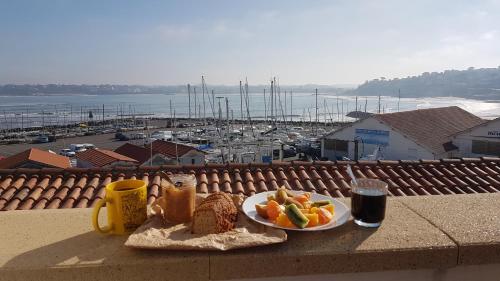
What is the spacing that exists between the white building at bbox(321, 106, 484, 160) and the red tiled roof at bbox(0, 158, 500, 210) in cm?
2081

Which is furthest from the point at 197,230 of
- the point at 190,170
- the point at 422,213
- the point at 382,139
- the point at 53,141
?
the point at 53,141

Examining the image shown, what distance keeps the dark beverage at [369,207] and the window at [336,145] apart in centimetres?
3442

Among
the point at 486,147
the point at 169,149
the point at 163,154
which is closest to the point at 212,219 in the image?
the point at 163,154

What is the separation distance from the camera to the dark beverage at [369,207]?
1856 millimetres

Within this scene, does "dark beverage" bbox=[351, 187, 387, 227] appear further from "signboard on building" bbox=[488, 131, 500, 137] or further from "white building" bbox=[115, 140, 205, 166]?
"signboard on building" bbox=[488, 131, 500, 137]

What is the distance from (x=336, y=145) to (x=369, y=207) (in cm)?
3515

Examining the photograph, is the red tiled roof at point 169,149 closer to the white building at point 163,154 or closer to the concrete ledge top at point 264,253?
the white building at point 163,154

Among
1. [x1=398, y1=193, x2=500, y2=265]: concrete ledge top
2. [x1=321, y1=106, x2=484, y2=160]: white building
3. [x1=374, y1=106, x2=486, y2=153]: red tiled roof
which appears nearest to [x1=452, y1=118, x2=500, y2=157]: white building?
[x1=321, y1=106, x2=484, y2=160]: white building

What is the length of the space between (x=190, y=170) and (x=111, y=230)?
593 centimetres

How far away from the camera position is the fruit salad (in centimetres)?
178

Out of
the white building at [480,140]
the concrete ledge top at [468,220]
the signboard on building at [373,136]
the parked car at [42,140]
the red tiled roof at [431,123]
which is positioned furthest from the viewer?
the parked car at [42,140]

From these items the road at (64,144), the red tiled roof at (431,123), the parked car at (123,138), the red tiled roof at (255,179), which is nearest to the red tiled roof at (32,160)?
the red tiled roof at (255,179)

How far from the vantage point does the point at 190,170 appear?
7711mm

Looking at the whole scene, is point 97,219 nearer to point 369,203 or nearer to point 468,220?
point 369,203
